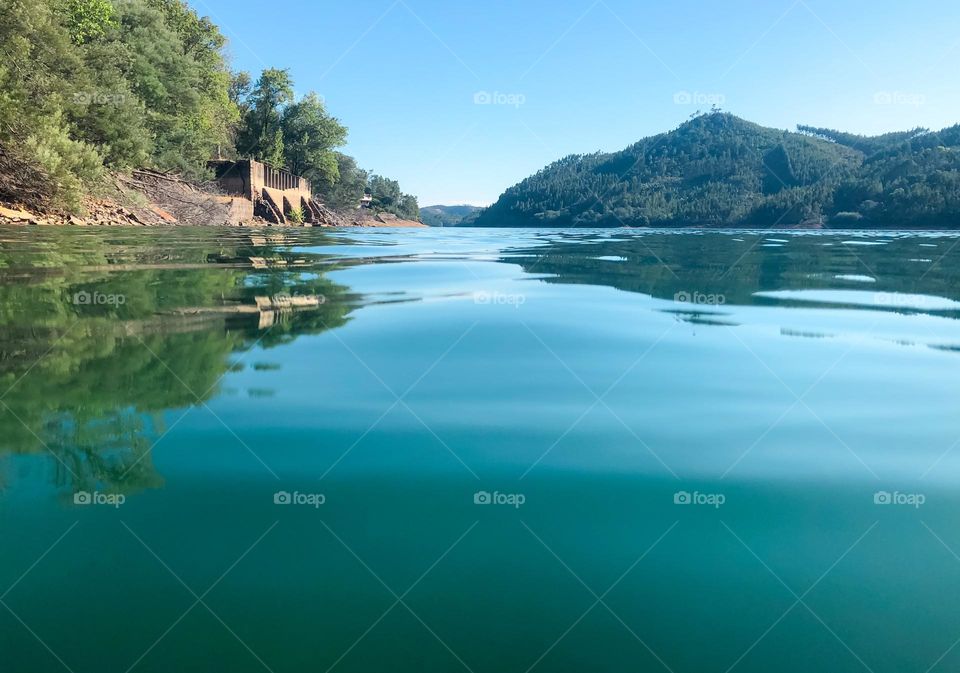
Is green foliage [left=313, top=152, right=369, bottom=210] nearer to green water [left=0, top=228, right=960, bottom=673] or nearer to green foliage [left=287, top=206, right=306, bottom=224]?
green foliage [left=287, top=206, right=306, bottom=224]

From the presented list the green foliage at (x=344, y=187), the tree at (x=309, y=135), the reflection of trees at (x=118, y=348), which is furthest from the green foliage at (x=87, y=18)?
the green foliage at (x=344, y=187)

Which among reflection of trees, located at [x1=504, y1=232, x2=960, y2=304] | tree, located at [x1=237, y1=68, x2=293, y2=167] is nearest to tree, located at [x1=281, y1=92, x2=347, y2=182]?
tree, located at [x1=237, y1=68, x2=293, y2=167]

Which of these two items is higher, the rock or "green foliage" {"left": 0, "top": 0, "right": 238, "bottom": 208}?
"green foliage" {"left": 0, "top": 0, "right": 238, "bottom": 208}

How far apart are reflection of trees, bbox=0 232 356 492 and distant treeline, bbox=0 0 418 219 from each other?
20500 millimetres

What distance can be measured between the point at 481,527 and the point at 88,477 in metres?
1.55

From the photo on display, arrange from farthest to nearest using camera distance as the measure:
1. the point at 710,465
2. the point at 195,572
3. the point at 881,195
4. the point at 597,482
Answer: the point at 881,195
the point at 710,465
the point at 597,482
the point at 195,572

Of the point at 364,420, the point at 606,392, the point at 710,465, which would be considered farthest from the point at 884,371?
the point at 364,420

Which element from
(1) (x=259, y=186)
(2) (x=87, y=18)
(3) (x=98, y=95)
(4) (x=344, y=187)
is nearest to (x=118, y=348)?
(3) (x=98, y=95)

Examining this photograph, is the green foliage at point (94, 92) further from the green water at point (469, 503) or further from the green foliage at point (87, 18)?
the green water at point (469, 503)

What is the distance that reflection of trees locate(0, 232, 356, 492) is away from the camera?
284cm

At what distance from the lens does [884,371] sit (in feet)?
15.3

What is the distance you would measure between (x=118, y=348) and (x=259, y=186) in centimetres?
6798

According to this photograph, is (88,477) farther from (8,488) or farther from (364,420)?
(364,420)

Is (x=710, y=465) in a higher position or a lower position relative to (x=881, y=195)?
lower
